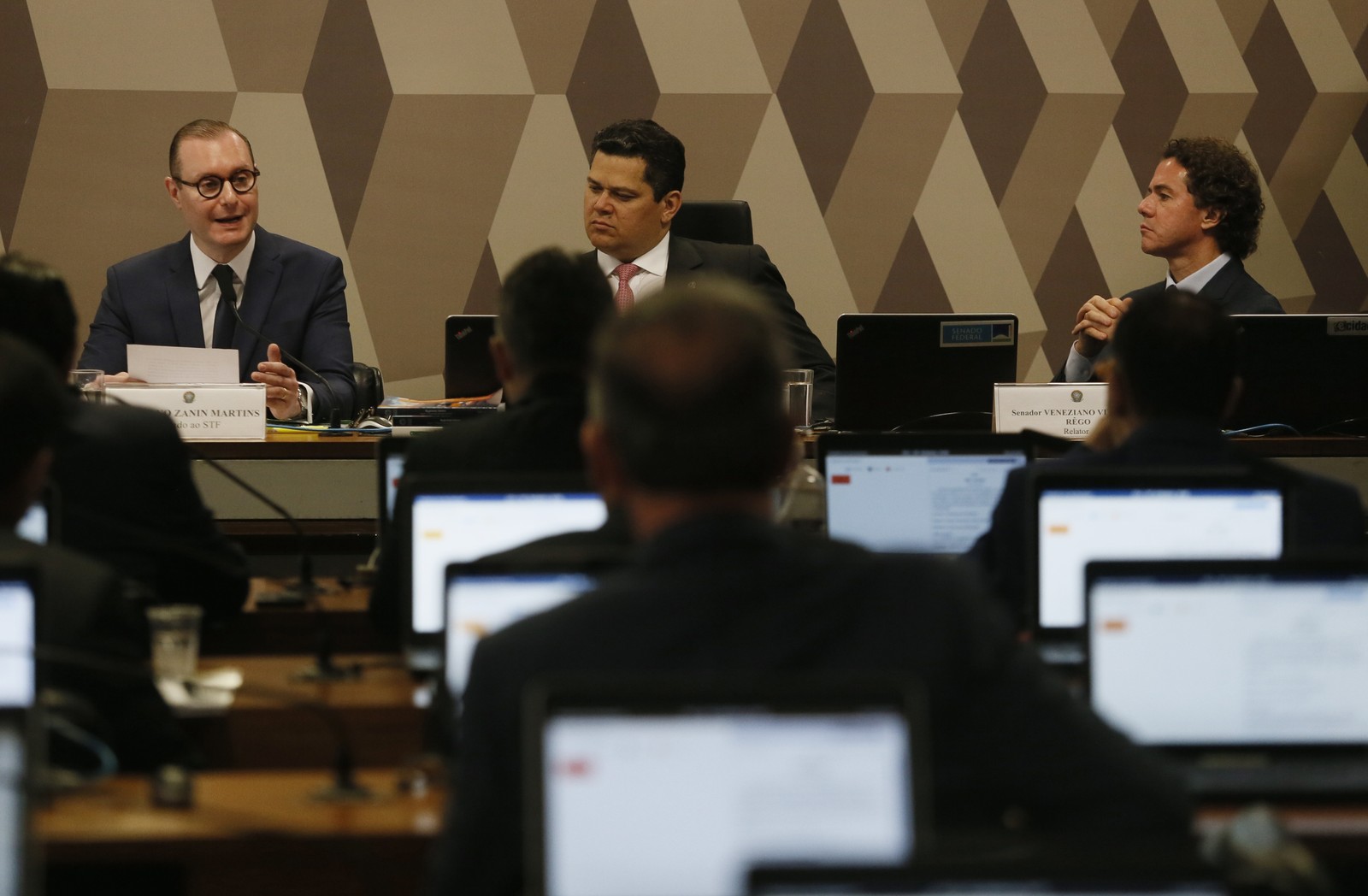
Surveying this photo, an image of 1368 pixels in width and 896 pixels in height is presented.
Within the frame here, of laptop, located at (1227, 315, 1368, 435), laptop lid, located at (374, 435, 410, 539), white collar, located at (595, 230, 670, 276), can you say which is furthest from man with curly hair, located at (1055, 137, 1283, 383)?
laptop lid, located at (374, 435, 410, 539)

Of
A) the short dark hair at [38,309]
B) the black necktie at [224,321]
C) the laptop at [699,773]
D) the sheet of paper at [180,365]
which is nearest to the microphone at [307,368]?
the black necktie at [224,321]

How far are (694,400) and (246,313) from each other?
11.8ft

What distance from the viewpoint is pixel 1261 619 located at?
5.25 ft

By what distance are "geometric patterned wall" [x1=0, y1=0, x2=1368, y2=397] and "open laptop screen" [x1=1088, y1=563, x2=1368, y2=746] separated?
426cm

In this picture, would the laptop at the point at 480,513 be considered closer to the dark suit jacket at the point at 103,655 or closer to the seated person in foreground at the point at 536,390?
the seated person in foreground at the point at 536,390

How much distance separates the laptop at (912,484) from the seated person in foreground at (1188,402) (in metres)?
0.41

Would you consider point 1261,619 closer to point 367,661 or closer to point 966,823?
point 966,823

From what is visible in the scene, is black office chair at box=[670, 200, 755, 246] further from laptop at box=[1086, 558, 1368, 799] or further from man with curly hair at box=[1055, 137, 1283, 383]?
laptop at box=[1086, 558, 1368, 799]

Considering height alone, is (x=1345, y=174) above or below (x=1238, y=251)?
above

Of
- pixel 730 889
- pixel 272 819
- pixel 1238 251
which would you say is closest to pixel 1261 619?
pixel 730 889

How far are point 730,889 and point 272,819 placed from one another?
2.07ft

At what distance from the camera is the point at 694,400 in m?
1.04

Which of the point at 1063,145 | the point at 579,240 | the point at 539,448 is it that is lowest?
the point at 539,448

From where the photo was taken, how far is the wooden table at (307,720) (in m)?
1.99
